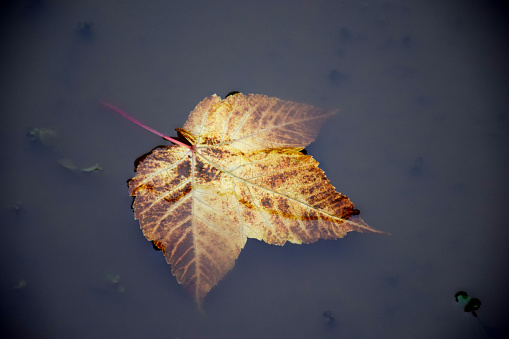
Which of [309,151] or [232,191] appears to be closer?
[232,191]

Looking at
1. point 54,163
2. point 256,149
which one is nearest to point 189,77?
point 256,149

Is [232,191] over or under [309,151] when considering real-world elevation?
Answer: under

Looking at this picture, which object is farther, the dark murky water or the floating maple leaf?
the dark murky water

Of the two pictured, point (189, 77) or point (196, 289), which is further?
point (189, 77)

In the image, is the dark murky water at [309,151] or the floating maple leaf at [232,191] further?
the dark murky water at [309,151]

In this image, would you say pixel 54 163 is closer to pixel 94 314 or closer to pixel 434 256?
pixel 94 314
